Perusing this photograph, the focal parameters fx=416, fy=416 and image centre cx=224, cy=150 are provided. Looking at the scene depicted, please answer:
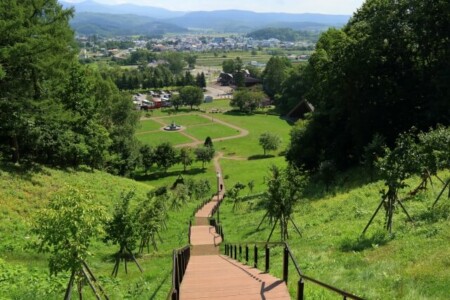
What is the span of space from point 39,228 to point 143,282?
501 cm

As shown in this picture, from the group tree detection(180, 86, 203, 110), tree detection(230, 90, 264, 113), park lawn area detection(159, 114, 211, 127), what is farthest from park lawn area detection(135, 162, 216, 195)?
tree detection(180, 86, 203, 110)

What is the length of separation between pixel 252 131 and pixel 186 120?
83.7 ft

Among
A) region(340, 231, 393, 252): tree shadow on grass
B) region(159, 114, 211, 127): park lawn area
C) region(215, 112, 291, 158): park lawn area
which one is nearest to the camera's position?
region(340, 231, 393, 252): tree shadow on grass

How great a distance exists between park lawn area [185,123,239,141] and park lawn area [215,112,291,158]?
4615mm

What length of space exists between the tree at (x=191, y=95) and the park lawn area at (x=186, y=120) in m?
11.4

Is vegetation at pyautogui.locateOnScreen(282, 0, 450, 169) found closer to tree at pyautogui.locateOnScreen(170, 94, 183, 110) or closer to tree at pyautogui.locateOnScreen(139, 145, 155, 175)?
tree at pyautogui.locateOnScreen(139, 145, 155, 175)

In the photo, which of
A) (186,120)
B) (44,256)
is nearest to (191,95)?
(186,120)

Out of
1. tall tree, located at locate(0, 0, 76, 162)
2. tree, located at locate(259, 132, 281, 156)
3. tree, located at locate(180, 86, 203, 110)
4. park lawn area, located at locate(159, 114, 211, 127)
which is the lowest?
park lawn area, located at locate(159, 114, 211, 127)

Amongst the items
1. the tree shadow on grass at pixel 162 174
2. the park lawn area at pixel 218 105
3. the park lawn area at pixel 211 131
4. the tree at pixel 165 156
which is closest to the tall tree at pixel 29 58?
the tree shadow on grass at pixel 162 174

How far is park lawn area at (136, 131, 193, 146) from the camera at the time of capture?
90500 millimetres

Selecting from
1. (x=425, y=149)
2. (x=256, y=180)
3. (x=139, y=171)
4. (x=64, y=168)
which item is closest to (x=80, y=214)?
(x=425, y=149)

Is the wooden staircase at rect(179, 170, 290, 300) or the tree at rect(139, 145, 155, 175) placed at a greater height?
the wooden staircase at rect(179, 170, 290, 300)

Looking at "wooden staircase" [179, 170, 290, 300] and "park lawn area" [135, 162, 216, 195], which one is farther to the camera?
"park lawn area" [135, 162, 216, 195]

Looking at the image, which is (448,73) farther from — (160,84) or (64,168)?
(160,84)
